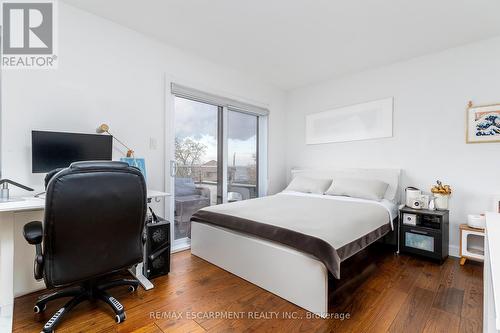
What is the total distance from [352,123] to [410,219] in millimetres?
1594

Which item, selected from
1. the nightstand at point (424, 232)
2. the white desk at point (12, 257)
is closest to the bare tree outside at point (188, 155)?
the white desk at point (12, 257)

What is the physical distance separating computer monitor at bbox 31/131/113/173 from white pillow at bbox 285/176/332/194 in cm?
258

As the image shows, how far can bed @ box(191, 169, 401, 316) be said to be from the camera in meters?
1.73

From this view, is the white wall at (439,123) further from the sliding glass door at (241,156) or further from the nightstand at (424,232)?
the sliding glass door at (241,156)

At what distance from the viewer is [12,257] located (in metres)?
1.68

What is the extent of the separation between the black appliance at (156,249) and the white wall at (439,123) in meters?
2.83

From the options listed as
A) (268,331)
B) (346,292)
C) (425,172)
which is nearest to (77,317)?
(268,331)

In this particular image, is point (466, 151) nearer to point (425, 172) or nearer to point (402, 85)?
point (425, 172)

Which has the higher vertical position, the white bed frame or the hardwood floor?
the white bed frame

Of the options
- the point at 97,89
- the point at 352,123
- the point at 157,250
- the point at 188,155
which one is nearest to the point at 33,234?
the point at 157,250

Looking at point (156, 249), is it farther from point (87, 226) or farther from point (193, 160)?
point (193, 160)

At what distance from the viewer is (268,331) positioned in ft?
5.07

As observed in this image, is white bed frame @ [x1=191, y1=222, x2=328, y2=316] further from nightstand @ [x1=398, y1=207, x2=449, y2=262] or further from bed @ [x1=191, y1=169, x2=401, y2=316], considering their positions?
nightstand @ [x1=398, y1=207, x2=449, y2=262]

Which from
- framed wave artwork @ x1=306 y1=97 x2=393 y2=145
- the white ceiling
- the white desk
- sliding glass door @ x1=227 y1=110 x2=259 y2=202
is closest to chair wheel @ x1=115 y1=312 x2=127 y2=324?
the white desk
